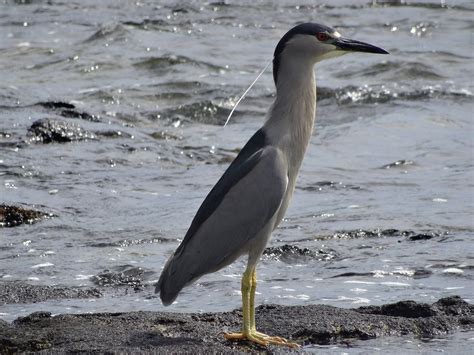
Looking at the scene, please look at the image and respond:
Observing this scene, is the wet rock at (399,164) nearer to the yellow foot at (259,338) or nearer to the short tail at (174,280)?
the short tail at (174,280)

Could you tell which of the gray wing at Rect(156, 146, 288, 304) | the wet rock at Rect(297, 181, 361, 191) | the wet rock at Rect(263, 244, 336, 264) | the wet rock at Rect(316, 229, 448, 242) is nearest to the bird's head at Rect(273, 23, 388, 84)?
the gray wing at Rect(156, 146, 288, 304)

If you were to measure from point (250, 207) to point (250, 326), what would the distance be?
60cm

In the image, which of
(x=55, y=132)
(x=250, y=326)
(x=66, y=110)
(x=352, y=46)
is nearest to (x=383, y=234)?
(x=352, y=46)

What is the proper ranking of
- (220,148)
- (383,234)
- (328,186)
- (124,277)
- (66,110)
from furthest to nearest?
(66,110) < (220,148) < (328,186) < (383,234) < (124,277)

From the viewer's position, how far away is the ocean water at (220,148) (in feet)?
27.4

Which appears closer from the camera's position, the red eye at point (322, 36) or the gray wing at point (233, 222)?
the gray wing at point (233, 222)

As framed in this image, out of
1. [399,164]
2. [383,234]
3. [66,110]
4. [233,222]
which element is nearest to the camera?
[233,222]

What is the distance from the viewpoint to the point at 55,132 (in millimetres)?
13133

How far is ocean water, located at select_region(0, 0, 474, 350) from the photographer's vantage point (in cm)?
836

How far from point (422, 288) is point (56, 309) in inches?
90.8

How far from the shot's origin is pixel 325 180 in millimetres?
11844

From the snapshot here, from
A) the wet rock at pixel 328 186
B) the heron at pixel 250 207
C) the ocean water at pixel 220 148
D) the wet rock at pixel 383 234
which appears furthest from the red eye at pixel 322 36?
the wet rock at pixel 328 186

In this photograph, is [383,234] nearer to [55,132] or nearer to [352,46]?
[352,46]

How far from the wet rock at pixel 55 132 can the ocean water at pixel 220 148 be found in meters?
0.07
